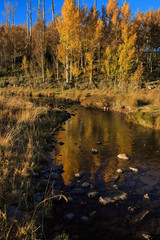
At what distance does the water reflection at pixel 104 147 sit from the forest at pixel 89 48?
933 centimetres

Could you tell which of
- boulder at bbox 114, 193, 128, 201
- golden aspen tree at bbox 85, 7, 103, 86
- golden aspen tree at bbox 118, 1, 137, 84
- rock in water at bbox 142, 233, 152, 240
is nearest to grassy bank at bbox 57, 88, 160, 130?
golden aspen tree at bbox 118, 1, 137, 84

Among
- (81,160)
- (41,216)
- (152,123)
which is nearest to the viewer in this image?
(41,216)

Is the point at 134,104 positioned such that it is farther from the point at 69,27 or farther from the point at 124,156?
the point at 69,27

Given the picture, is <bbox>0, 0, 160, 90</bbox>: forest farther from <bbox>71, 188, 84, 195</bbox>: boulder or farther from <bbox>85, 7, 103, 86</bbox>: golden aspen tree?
<bbox>71, 188, 84, 195</bbox>: boulder

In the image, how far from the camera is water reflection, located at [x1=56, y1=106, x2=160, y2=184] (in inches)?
204

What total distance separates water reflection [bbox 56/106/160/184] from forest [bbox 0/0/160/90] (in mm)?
9333

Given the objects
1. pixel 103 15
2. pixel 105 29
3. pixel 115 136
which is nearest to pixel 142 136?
pixel 115 136

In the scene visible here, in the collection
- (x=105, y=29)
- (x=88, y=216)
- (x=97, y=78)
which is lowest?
(x=88, y=216)

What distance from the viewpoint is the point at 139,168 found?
16.8 feet

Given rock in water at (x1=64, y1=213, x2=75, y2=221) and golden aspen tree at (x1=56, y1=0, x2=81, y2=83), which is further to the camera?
golden aspen tree at (x1=56, y1=0, x2=81, y2=83)

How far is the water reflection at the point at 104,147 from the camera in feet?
17.0

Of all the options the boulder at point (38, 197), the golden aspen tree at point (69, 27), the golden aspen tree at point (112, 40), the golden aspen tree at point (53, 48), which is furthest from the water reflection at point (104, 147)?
the golden aspen tree at point (53, 48)

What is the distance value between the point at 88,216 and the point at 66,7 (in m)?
27.5

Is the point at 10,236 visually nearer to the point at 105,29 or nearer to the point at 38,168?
the point at 38,168
